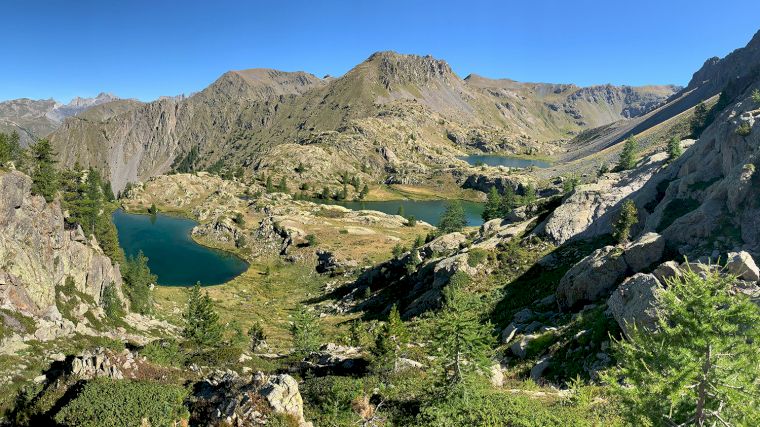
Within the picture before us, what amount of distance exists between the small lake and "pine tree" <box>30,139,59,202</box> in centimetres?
6208

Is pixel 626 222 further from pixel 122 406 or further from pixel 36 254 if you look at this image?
pixel 36 254

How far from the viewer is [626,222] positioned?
167 ft

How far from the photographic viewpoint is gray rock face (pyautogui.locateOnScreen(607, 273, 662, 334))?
25.1 metres

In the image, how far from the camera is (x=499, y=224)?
9044 cm

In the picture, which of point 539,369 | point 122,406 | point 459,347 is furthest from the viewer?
point 539,369

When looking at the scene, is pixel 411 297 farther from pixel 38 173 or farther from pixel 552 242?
pixel 38 173

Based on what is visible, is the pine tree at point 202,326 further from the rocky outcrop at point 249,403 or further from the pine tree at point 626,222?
the pine tree at point 626,222

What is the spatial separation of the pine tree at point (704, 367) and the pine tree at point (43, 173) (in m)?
79.5

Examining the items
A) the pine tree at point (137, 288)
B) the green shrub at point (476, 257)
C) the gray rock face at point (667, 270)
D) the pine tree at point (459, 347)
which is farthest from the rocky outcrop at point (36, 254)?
the gray rock face at point (667, 270)

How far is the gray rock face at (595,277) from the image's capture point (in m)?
38.9

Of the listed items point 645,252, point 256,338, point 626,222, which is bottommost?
point 256,338

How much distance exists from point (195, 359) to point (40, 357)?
20821mm

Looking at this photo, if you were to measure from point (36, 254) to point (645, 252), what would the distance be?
77265mm

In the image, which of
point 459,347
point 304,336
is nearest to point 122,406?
point 459,347
